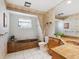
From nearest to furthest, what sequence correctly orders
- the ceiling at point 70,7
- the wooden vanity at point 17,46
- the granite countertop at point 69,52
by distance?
the granite countertop at point 69,52
the ceiling at point 70,7
the wooden vanity at point 17,46

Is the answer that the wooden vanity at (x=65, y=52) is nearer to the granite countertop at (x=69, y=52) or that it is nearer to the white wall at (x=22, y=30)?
the granite countertop at (x=69, y=52)

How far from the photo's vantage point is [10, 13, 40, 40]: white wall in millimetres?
3520

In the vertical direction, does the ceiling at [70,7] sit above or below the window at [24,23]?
above

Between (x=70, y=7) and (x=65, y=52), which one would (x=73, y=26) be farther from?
(x=65, y=52)

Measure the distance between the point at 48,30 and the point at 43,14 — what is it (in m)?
1.08

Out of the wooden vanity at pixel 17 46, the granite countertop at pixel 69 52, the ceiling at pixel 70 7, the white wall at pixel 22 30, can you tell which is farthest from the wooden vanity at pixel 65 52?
the white wall at pixel 22 30

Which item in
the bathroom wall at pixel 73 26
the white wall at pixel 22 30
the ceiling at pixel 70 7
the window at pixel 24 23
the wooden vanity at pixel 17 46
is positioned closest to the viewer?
the ceiling at pixel 70 7

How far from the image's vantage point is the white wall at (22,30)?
352cm

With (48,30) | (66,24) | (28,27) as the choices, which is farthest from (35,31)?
(66,24)

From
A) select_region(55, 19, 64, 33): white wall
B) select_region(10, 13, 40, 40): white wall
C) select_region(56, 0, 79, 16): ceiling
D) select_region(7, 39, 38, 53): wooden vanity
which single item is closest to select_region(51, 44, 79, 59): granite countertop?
select_region(56, 0, 79, 16): ceiling

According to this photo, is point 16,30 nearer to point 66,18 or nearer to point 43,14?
point 43,14

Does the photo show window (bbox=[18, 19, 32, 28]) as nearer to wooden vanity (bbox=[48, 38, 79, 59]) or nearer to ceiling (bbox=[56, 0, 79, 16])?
ceiling (bbox=[56, 0, 79, 16])

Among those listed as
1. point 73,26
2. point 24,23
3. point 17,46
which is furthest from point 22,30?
point 73,26

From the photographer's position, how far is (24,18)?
384cm
